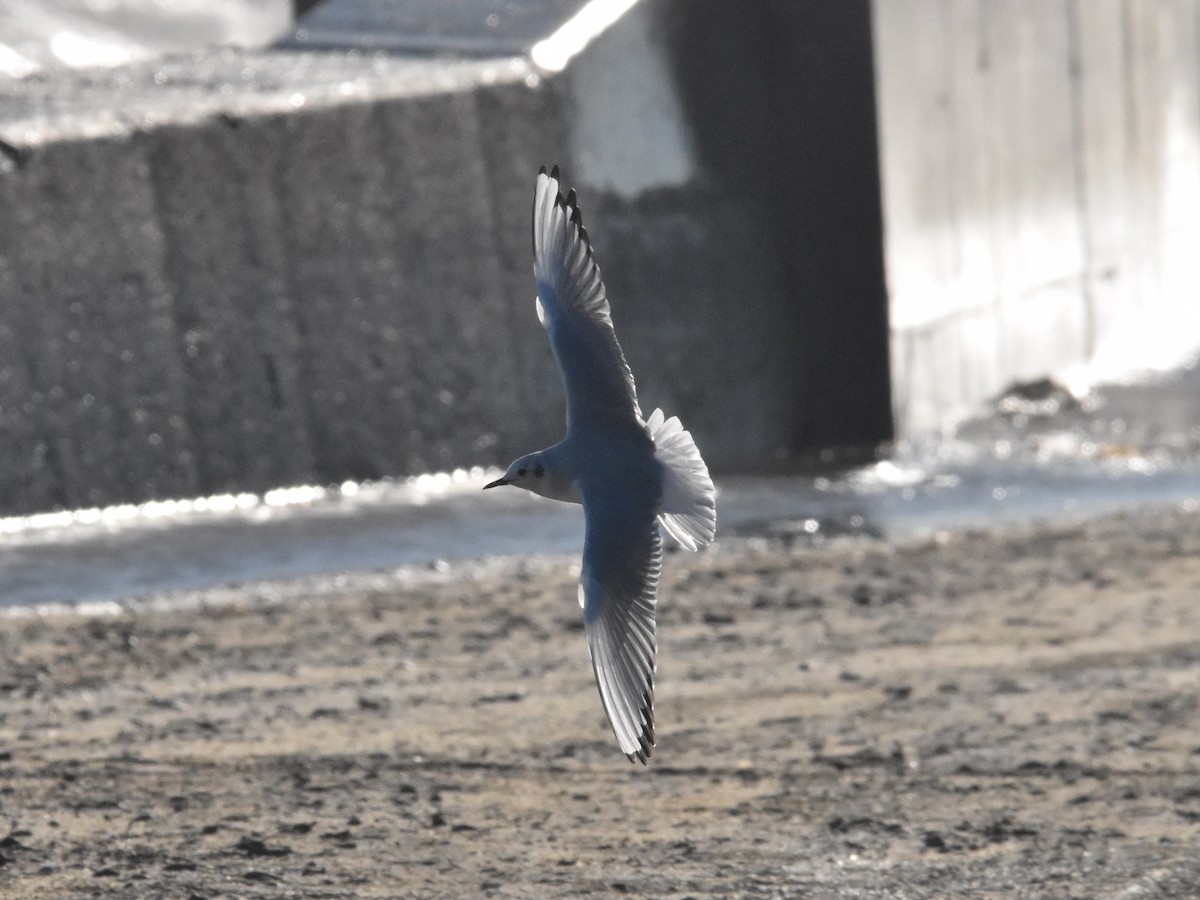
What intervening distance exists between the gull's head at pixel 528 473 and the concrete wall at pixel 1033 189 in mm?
4729

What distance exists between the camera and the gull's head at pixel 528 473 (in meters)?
2.85

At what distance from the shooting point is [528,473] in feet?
9.44

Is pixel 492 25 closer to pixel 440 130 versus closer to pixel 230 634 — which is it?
pixel 440 130

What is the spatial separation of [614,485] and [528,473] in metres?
0.16

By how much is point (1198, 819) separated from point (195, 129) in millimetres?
4177

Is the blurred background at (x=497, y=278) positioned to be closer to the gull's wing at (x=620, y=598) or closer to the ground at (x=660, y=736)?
the ground at (x=660, y=736)

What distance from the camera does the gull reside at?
2.94 meters

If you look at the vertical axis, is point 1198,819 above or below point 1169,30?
below

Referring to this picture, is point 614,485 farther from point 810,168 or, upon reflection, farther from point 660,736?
point 810,168

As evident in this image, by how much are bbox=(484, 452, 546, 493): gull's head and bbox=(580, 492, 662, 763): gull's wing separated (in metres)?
0.09

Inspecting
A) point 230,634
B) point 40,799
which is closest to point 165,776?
point 40,799

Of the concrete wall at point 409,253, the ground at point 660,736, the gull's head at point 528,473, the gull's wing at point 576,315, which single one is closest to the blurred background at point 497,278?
the concrete wall at point 409,253

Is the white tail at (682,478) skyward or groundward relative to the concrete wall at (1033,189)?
groundward

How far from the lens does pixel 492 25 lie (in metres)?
7.45
